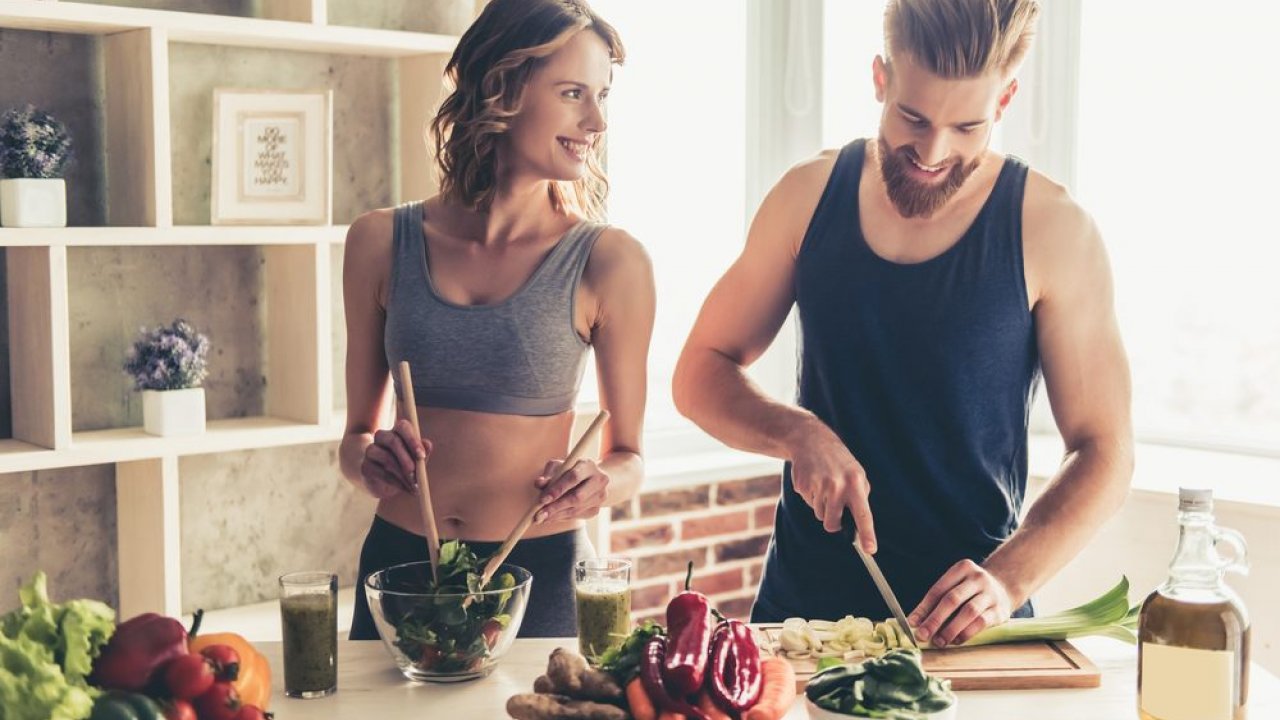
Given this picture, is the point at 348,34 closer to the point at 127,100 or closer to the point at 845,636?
A: the point at 127,100

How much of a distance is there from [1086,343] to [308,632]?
1163 millimetres

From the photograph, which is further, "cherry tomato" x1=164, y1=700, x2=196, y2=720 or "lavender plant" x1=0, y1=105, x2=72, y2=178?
"lavender plant" x1=0, y1=105, x2=72, y2=178

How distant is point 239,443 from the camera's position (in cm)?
281

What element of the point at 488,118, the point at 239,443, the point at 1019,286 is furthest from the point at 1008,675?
the point at 239,443

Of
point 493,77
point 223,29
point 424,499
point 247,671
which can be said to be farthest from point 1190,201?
point 247,671

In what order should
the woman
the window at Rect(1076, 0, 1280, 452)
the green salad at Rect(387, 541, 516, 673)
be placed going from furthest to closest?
the window at Rect(1076, 0, 1280, 452) → the woman → the green salad at Rect(387, 541, 516, 673)

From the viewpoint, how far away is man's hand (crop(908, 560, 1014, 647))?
1.71m

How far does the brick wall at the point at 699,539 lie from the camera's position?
364cm

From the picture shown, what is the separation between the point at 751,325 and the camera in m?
2.19

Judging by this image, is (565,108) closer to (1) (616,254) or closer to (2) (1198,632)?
(1) (616,254)

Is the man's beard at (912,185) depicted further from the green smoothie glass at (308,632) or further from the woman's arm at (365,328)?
the green smoothie glass at (308,632)

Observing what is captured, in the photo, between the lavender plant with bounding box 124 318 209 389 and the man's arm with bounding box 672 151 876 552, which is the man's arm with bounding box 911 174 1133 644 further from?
the lavender plant with bounding box 124 318 209 389

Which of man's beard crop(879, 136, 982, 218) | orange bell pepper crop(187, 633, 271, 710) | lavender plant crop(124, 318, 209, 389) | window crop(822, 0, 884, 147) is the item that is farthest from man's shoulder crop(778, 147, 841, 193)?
window crop(822, 0, 884, 147)

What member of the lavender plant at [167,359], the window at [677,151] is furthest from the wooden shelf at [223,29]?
the window at [677,151]
